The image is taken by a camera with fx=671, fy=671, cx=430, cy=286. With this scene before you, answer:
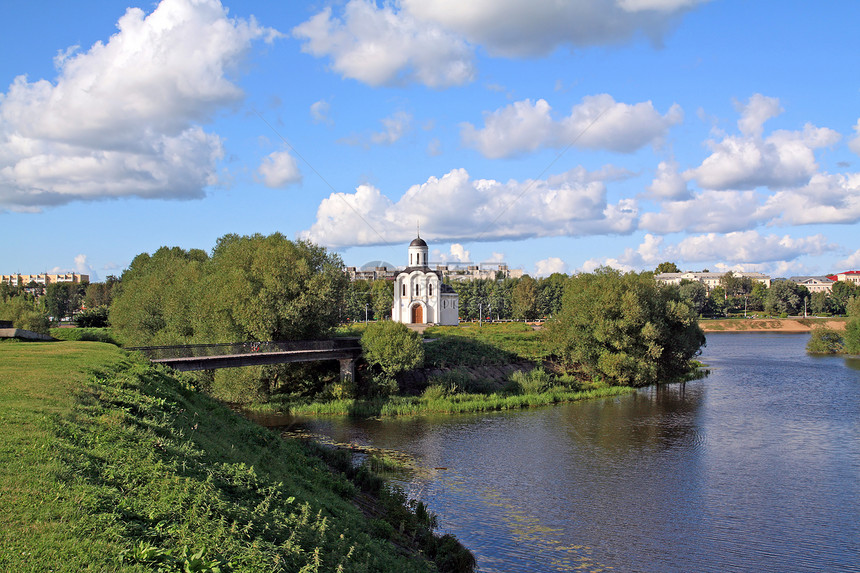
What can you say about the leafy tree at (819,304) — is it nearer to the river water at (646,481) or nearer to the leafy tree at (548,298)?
the leafy tree at (548,298)

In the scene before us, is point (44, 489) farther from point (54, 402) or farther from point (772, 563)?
point (772, 563)

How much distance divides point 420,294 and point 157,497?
229 ft

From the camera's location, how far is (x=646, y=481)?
86.6 ft

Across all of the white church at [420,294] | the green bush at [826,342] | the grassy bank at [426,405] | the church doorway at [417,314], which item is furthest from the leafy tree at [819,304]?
the grassy bank at [426,405]

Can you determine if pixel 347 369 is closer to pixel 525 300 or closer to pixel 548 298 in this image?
pixel 525 300

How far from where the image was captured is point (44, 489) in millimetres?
10312

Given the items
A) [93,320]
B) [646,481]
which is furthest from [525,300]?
[646,481]

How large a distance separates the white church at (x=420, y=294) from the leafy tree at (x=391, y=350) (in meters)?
33.5

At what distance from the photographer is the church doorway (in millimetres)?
81500

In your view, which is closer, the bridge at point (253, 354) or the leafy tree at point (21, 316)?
the bridge at point (253, 354)

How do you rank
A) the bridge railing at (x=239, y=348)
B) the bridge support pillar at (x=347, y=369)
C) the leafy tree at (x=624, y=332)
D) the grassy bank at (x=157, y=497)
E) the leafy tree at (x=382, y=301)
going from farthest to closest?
the leafy tree at (x=382, y=301) → the leafy tree at (x=624, y=332) → the bridge support pillar at (x=347, y=369) → the bridge railing at (x=239, y=348) → the grassy bank at (x=157, y=497)

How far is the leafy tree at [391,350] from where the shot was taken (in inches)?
1802

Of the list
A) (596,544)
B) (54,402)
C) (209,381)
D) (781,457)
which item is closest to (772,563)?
(596,544)

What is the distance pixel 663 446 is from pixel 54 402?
26507mm
